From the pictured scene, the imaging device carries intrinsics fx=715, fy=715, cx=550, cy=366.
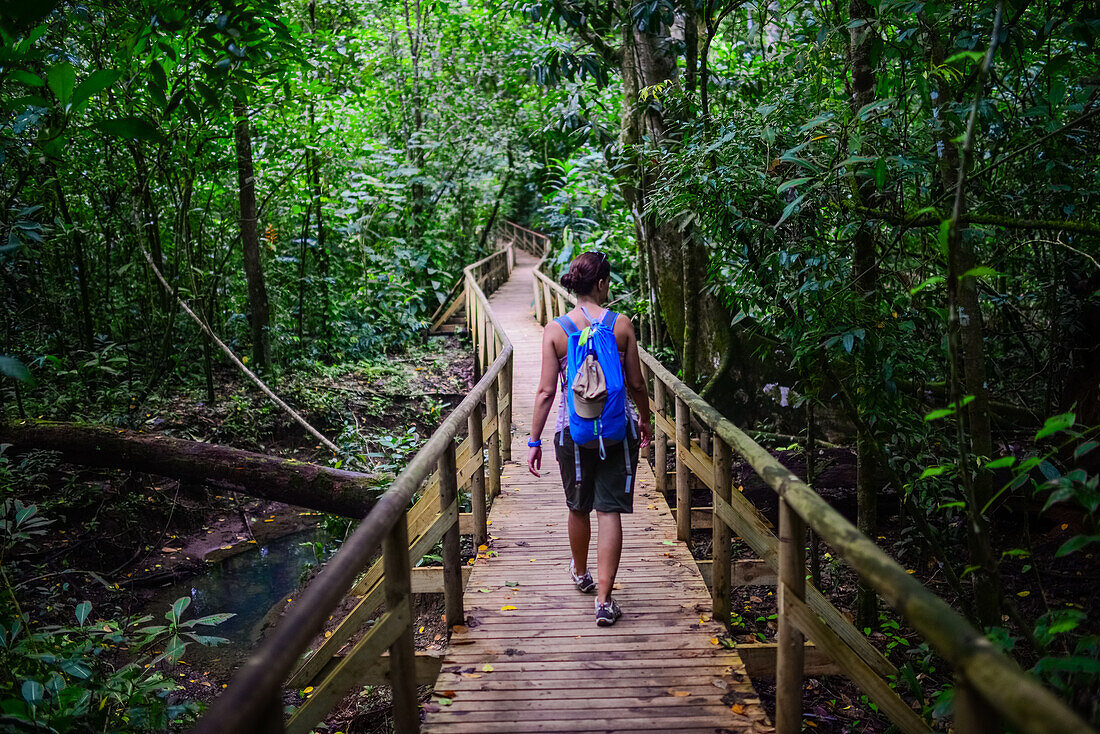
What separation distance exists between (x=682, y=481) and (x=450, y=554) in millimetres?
1851

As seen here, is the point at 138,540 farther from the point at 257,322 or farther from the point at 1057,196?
the point at 1057,196

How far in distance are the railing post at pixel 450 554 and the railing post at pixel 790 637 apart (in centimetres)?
165

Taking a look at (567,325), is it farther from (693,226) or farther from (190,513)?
(190,513)

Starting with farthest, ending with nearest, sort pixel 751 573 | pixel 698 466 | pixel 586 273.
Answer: pixel 751 573, pixel 698 466, pixel 586 273

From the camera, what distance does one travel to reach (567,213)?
17312 millimetres

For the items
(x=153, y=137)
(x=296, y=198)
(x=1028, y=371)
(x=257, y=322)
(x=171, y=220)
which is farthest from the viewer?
(x=296, y=198)

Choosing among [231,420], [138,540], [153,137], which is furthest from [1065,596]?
[231,420]

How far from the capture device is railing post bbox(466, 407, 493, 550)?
4730mm

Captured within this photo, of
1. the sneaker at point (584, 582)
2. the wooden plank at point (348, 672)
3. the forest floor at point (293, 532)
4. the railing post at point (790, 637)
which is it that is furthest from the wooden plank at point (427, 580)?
the railing post at point (790, 637)

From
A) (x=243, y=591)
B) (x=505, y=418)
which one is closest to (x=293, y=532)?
(x=243, y=591)

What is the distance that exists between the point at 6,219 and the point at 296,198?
765cm

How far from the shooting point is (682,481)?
482 centimetres

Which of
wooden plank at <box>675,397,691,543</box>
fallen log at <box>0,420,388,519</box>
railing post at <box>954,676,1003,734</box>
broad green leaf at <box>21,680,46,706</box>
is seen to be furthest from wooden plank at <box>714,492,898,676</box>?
fallen log at <box>0,420,388,519</box>

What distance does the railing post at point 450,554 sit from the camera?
3.63m
